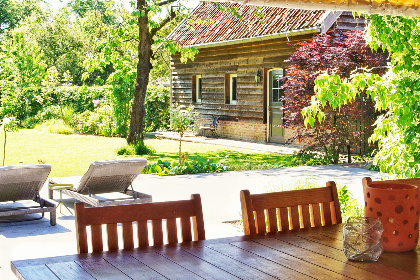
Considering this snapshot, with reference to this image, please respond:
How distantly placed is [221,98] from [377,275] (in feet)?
57.8

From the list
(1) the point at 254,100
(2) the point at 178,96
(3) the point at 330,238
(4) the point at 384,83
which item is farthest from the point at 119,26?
(3) the point at 330,238

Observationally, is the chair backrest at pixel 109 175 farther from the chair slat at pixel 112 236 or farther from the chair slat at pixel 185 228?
the chair slat at pixel 112 236

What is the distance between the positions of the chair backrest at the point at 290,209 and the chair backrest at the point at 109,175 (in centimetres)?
445

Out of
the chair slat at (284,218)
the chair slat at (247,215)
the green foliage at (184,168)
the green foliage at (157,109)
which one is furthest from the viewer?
the green foliage at (157,109)

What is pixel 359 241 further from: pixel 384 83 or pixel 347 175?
pixel 347 175

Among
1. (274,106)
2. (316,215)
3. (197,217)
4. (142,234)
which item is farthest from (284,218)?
(274,106)

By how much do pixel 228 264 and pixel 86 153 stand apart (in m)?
13.9

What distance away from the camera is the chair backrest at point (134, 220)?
8.93ft

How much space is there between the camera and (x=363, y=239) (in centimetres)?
240

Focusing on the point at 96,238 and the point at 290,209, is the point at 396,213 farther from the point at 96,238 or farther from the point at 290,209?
the point at 96,238

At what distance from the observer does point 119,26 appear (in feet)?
52.0

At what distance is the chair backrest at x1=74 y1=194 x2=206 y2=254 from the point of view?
8.93 ft

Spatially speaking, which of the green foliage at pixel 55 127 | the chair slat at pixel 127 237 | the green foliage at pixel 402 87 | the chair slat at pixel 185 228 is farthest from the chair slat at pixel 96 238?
the green foliage at pixel 55 127

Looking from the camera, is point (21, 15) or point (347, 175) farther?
point (21, 15)
